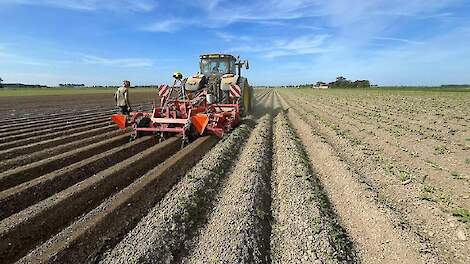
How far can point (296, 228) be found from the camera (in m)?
4.02

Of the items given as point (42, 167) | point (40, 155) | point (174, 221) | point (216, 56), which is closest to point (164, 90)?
point (216, 56)

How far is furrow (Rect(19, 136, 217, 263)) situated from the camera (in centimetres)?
344

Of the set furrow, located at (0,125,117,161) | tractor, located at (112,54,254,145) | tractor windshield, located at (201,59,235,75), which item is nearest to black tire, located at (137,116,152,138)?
tractor, located at (112,54,254,145)

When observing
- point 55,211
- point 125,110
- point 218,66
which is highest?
point 218,66

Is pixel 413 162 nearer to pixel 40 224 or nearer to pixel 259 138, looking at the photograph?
A: pixel 259 138

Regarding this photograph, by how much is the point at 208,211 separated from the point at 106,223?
4.04 feet

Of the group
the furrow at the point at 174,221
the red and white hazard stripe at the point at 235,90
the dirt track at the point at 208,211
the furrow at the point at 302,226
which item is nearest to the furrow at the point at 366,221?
the dirt track at the point at 208,211

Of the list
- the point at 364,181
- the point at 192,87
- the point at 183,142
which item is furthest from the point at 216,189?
the point at 192,87

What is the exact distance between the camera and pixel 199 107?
9.88m

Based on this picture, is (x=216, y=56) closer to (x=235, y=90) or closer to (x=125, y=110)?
(x=235, y=90)

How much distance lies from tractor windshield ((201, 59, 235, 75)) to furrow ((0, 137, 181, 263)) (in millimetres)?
7848

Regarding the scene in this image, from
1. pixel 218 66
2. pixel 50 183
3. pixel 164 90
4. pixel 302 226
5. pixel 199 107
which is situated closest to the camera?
pixel 302 226

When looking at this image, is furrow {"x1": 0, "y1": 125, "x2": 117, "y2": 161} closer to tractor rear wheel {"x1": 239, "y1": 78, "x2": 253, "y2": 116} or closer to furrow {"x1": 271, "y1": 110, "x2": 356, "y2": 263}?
tractor rear wheel {"x1": 239, "y1": 78, "x2": 253, "y2": 116}

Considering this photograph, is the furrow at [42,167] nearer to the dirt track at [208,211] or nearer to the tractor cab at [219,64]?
the dirt track at [208,211]
